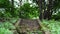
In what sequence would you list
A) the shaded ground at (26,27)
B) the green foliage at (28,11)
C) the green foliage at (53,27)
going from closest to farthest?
the green foliage at (53,27) → the shaded ground at (26,27) → the green foliage at (28,11)

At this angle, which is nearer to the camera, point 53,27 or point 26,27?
point 53,27

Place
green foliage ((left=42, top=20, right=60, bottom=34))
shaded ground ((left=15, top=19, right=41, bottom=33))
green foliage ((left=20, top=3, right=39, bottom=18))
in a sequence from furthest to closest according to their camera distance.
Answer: green foliage ((left=20, top=3, right=39, bottom=18)), shaded ground ((left=15, top=19, right=41, bottom=33)), green foliage ((left=42, top=20, right=60, bottom=34))

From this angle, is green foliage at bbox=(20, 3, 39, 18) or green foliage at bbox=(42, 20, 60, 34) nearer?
green foliage at bbox=(42, 20, 60, 34)

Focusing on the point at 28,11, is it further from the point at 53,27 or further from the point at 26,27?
the point at 53,27

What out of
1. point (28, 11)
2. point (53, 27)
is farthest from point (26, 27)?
point (28, 11)

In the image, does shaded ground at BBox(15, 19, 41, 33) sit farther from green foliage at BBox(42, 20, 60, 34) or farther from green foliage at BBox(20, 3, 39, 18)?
green foliage at BBox(20, 3, 39, 18)

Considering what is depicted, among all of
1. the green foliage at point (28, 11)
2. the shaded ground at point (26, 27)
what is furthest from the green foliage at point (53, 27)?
the green foliage at point (28, 11)

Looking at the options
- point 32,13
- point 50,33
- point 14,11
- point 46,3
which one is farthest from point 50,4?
point 50,33

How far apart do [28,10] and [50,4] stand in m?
2.46

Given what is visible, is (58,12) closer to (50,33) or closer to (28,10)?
(28,10)

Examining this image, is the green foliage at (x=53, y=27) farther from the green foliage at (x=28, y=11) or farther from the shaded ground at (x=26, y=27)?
the green foliage at (x=28, y=11)

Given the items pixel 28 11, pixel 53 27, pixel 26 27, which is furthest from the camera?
pixel 28 11

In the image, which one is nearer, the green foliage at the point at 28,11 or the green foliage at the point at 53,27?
the green foliage at the point at 53,27

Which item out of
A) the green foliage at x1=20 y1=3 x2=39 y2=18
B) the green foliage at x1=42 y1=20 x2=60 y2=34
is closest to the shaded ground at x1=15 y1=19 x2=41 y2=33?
the green foliage at x1=42 y1=20 x2=60 y2=34
